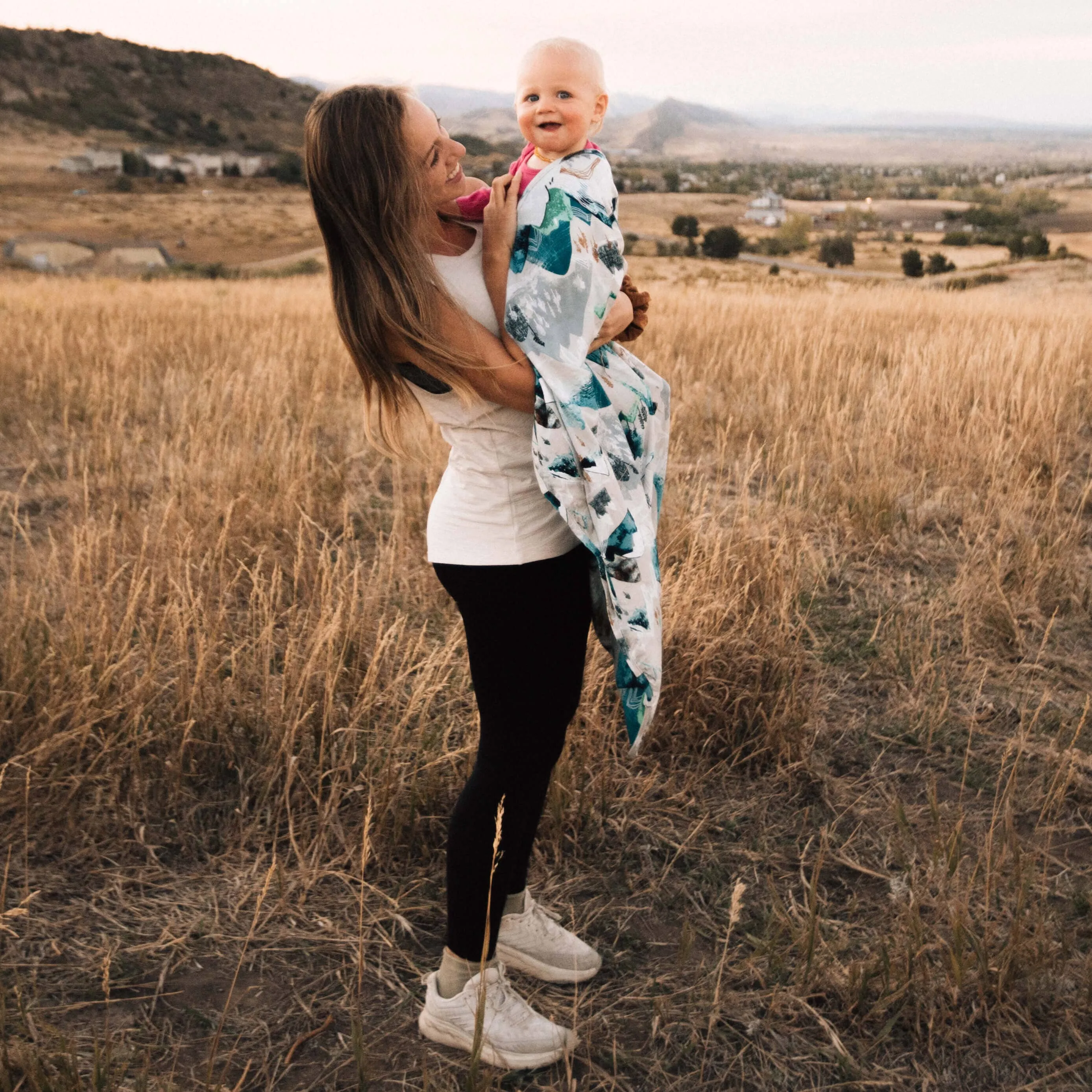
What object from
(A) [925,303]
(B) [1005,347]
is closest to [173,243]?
(A) [925,303]

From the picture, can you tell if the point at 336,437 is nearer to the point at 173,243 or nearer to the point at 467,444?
the point at 467,444

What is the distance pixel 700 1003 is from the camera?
1.82 m

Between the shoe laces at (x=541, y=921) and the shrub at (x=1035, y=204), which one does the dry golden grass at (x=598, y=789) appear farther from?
the shrub at (x=1035, y=204)

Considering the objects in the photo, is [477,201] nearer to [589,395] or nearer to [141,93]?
[589,395]

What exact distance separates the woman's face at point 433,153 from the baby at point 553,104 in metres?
0.04

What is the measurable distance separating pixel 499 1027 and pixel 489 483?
1.03m

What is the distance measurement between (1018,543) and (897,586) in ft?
2.09

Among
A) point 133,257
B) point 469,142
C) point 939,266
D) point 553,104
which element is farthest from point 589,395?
point 939,266

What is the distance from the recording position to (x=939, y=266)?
113 feet

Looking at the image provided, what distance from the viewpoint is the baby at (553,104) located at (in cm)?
149

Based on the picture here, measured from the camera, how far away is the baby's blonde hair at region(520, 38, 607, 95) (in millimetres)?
1514

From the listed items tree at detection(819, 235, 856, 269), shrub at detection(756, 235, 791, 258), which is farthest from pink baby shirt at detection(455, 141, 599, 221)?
shrub at detection(756, 235, 791, 258)

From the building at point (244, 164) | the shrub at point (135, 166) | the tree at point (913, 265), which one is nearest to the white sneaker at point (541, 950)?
the tree at point (913, 265)

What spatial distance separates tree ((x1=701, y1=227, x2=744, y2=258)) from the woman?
41.0 metres
